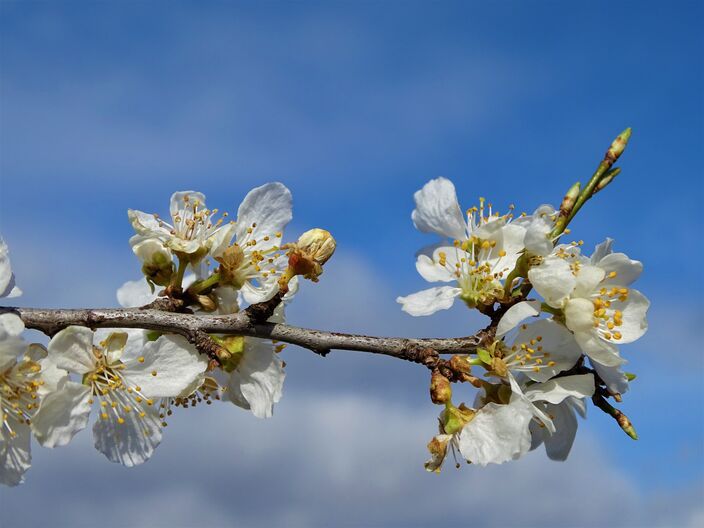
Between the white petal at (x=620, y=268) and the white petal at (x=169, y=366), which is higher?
the white petal at (x=620, y=268)

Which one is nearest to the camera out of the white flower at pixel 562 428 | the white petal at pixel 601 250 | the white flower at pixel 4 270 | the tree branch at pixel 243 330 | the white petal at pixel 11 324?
the white petal at pixel 11 324

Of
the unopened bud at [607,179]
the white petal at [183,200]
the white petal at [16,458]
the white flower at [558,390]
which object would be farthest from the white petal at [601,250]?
the white petal at [16,458]

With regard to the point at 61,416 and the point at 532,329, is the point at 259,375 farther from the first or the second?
the point at 532,329

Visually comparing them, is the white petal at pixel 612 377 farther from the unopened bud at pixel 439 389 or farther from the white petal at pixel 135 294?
the white petal at pixel 135 294

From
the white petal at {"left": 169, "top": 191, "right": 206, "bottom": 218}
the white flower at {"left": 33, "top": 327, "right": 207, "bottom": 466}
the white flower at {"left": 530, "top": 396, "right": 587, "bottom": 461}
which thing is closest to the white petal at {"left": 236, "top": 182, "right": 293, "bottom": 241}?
the white petal at {"left": 169, "top": 191, "right": 206, "bottom": 218}

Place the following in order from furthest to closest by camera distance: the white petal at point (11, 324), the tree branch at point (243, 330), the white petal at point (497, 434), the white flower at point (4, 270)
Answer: the white flower at point (4, 270) → the tree branch at point (243, 330) → the white petal at point (497, 434) → the white petal at point (11, 324)

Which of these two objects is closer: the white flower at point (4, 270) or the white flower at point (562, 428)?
the white flower at point (4, 270)

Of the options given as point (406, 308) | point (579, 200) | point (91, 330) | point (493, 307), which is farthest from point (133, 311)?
point (579, 200)
